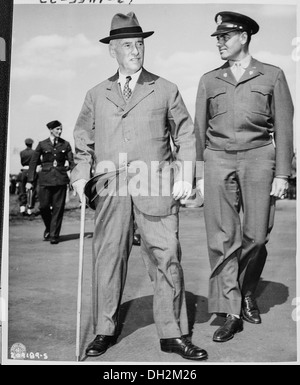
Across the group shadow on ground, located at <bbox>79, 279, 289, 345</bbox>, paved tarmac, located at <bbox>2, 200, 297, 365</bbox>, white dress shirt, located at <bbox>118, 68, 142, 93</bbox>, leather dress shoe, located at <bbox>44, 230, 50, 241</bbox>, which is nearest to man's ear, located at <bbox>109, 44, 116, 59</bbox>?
white dress shirt, located at <bbox>118, 68, 142, 93</bbox>

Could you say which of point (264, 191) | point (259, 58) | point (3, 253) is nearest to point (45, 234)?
point (3, 253)

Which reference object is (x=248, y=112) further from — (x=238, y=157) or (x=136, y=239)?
(x=136, y=239)

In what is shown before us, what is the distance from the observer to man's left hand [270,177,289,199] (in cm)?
229

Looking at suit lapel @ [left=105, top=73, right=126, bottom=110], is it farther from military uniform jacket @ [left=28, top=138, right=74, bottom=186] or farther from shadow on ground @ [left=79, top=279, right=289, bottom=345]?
shadow on ground @ [left=79, top=279, right=289, bottom=345]

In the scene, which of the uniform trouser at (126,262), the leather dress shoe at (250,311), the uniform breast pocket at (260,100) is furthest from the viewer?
the leather dress shoe at (250,311)

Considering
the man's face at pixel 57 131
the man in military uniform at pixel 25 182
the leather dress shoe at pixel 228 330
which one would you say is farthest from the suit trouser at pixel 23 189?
the leather dress shoe at pixel 228 330

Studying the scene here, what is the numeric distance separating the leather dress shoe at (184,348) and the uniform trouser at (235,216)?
19 centimetres

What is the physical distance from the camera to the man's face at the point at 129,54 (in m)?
2.26

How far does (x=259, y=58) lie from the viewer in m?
2.34

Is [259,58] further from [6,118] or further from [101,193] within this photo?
[6,118]

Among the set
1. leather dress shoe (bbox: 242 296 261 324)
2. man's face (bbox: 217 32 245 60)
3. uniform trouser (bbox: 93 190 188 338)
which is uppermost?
man's face (bbox: 217 32 245 60)

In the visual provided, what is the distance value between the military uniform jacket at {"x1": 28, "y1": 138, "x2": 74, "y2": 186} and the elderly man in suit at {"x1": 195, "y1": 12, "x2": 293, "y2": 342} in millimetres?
623

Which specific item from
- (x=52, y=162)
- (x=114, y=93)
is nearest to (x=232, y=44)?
(x=114, y=93)

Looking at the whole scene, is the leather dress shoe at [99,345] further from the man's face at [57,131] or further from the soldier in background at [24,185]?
the man's face at [57,131]
